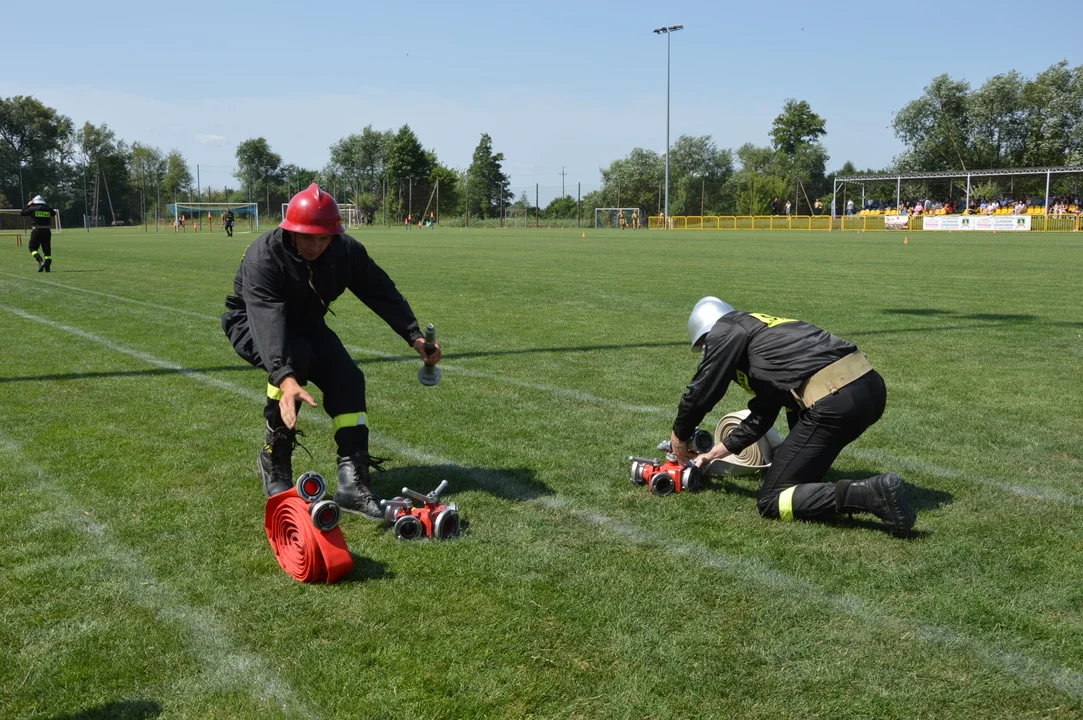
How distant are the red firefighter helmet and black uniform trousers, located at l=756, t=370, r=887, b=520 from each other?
2649mm

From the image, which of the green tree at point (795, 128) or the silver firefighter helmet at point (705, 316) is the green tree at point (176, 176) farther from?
the silver firefighter helmet at point (705, 316)

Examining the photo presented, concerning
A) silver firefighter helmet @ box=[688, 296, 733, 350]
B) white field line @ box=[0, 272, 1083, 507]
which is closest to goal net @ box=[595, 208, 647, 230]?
white field line @ box=[0, 272, 1083, 507]

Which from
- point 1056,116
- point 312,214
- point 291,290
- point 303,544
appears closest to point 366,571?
point 303,544

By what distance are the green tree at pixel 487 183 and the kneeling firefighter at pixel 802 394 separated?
82561 mm

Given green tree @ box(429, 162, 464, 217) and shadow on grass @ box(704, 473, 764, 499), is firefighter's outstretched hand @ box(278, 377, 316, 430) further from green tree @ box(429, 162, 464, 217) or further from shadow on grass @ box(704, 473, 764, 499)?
green tree @ box(429, 162, 464, 217)

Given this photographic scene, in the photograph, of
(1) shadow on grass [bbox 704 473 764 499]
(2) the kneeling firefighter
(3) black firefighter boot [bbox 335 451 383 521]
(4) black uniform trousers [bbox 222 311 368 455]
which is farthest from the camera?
(1) shadow on grass [bbox 704 473 764 499]

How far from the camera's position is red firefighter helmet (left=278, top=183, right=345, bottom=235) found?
14.6 ft

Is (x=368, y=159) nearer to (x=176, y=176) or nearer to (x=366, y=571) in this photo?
(x=176, y=176)

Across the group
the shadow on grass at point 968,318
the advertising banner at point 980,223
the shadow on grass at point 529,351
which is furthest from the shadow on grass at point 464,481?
the advertising banner at point 980,223

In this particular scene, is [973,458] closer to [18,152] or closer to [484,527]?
[484,527]

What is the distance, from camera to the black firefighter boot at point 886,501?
430 centimetres

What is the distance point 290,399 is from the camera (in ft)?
12.6

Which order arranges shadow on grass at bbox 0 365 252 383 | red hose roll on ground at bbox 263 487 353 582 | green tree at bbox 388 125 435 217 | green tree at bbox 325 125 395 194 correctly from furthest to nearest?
green tree at bbox 325 125 395 194, green tree at bbox 388 125 435 217, shadow on grass at bbox 0 365 252 383, red hose roll on ground at bbox 263 487 353 582

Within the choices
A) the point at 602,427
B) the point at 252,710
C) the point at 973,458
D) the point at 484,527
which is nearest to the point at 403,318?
the point at 484,527
